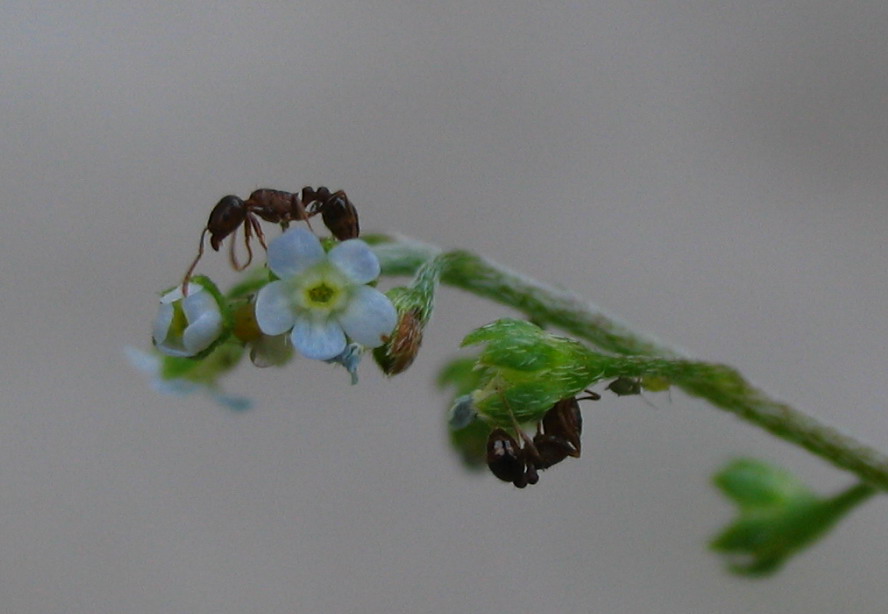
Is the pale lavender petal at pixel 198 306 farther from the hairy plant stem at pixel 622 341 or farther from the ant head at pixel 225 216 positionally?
the hairy plant stem at pixel 622 341

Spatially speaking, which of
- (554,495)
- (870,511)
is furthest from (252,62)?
(870,511)

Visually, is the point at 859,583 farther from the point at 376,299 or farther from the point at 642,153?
the point at 376,299

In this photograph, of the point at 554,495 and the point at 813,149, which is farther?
the point at 813,149

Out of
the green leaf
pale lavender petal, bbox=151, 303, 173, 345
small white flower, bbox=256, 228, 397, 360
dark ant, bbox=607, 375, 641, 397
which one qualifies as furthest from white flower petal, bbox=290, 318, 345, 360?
the green leaf

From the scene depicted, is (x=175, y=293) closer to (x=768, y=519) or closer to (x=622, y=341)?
(x=622, y=341)

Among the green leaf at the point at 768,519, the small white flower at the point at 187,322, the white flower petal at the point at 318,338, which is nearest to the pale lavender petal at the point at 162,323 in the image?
the small white flower at the point at 187,322

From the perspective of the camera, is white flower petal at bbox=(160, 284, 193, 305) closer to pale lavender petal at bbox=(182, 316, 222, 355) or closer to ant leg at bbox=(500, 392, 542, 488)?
pale lavender petal at bbox=(182, 316, 222, 355)

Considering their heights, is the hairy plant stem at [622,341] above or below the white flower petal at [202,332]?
above

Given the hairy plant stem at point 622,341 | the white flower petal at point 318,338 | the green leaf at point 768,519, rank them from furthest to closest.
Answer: the green leaf at point 768,519 < the hairy plant stem at point 622,341 < the white flower petal at point 318,338
